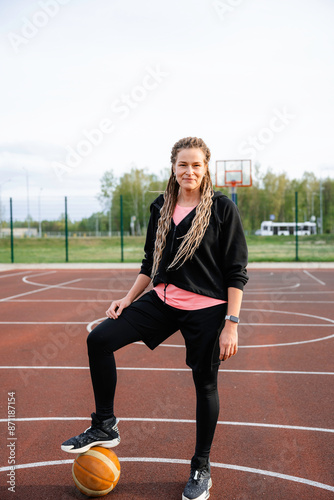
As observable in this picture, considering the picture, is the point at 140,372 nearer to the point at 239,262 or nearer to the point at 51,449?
the point at 51,449

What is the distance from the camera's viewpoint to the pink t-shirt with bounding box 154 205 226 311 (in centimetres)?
266

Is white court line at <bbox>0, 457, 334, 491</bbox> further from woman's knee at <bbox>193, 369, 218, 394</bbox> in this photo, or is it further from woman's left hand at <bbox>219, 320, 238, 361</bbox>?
woman's left hand at <bbox>219, 320, 238, 361</bbox>

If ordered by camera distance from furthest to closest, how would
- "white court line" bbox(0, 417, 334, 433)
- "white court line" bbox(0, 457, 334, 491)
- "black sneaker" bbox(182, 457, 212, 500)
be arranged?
1. "white court line" bbox(0, 417, 334, 433)
2. "white court line" bbox(0, 457, 334, 491)
3. "black sneaker" bbox(182, 457, 212, 500)

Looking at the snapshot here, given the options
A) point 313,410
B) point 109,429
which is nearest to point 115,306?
point 109,429

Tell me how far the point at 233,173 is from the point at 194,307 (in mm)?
18484

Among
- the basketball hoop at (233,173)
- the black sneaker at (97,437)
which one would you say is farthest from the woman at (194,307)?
the basketball hoop at (233,173)

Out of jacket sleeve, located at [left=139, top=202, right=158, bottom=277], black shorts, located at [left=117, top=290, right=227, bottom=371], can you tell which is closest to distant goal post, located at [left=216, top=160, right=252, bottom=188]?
jacket sleeve, located at [left=139, top=202, right=158, bottom=277]

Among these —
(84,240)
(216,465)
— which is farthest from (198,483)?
(84,240)

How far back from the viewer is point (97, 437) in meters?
2.71

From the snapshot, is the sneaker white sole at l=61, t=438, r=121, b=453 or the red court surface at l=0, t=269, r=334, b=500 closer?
the sneaker white sole at l=61, t=438, r=121, b=453

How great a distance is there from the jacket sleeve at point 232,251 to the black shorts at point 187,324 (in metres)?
0.16

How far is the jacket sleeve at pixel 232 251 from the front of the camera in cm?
264

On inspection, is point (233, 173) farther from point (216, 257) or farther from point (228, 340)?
point (228, 340)

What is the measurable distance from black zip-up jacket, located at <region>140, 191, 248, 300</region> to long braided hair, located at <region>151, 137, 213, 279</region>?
37mm
